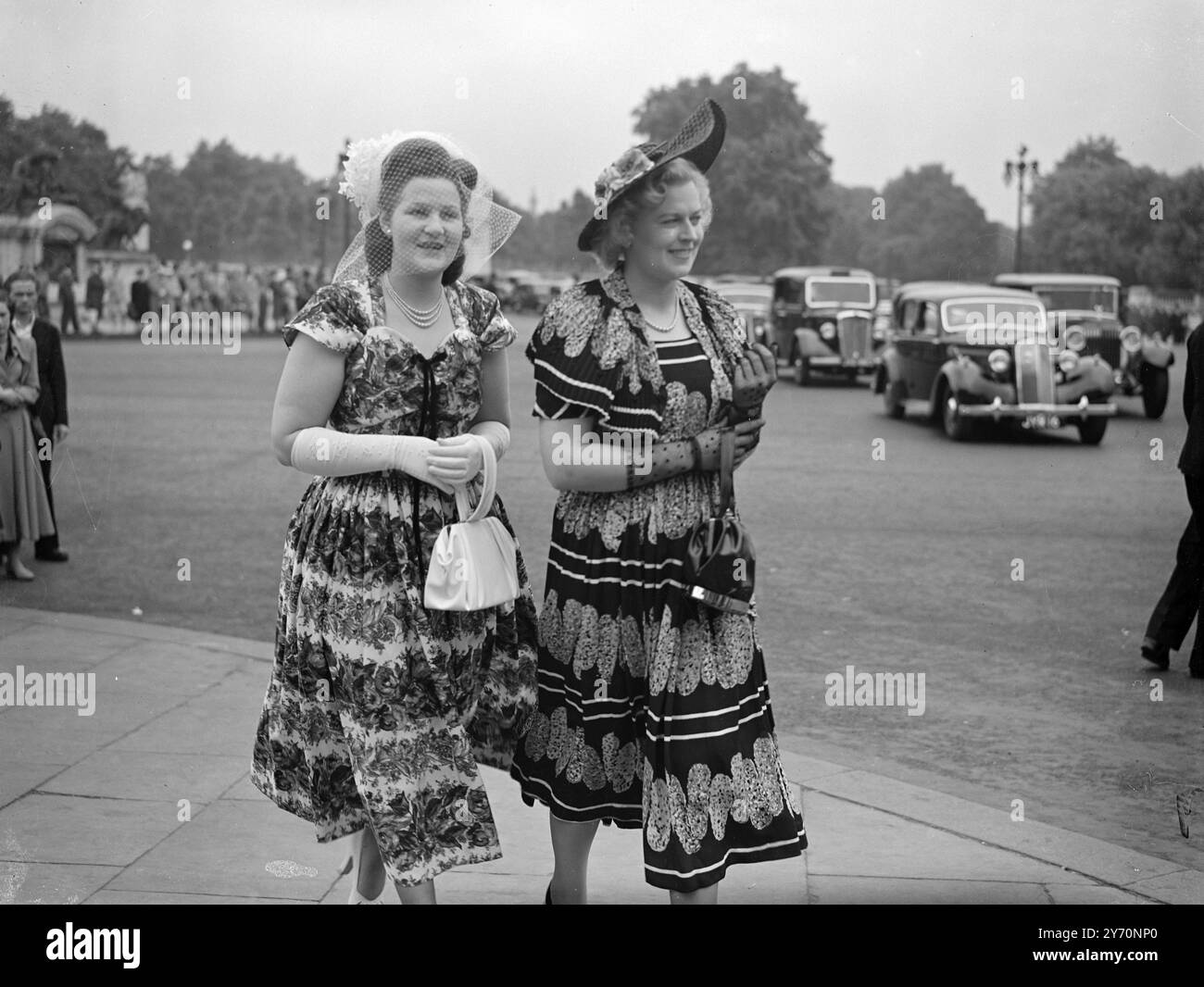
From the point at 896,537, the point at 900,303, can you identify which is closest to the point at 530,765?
the point at 896,537

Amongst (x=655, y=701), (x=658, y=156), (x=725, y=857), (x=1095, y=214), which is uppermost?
(x=1095, y=214)

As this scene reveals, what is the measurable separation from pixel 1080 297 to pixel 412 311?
20.6 meters

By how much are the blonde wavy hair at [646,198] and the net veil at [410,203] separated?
0.92 feet

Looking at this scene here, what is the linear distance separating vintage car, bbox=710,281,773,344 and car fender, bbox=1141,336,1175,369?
30.7 feet

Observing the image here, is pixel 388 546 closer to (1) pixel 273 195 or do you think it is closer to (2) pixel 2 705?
(2) pixel 2 705

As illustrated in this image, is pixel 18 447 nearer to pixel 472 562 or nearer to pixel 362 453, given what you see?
pixel 362 453

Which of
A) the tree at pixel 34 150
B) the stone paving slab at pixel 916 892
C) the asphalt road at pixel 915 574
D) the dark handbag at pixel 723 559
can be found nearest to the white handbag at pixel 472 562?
the dark handbag at pixel 723 559

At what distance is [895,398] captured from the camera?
19344mm

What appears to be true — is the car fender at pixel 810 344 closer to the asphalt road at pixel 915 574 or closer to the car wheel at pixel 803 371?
the car wheel at pixel 803 371

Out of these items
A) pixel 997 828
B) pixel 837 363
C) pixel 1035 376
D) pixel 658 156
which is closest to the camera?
pixel 658 156

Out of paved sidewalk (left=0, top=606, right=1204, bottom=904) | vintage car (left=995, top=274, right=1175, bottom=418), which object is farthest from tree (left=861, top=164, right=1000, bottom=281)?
paved sidewalk (left=0, top=606, right=1204, bottom=904)

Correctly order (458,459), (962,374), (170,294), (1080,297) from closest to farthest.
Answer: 1. (458,459)
2. (962,374)
3. (1080,297)
4. (170,294)

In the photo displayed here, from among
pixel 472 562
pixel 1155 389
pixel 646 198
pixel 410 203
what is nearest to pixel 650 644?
pixel 472 562

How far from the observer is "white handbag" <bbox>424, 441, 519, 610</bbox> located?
3209mm
